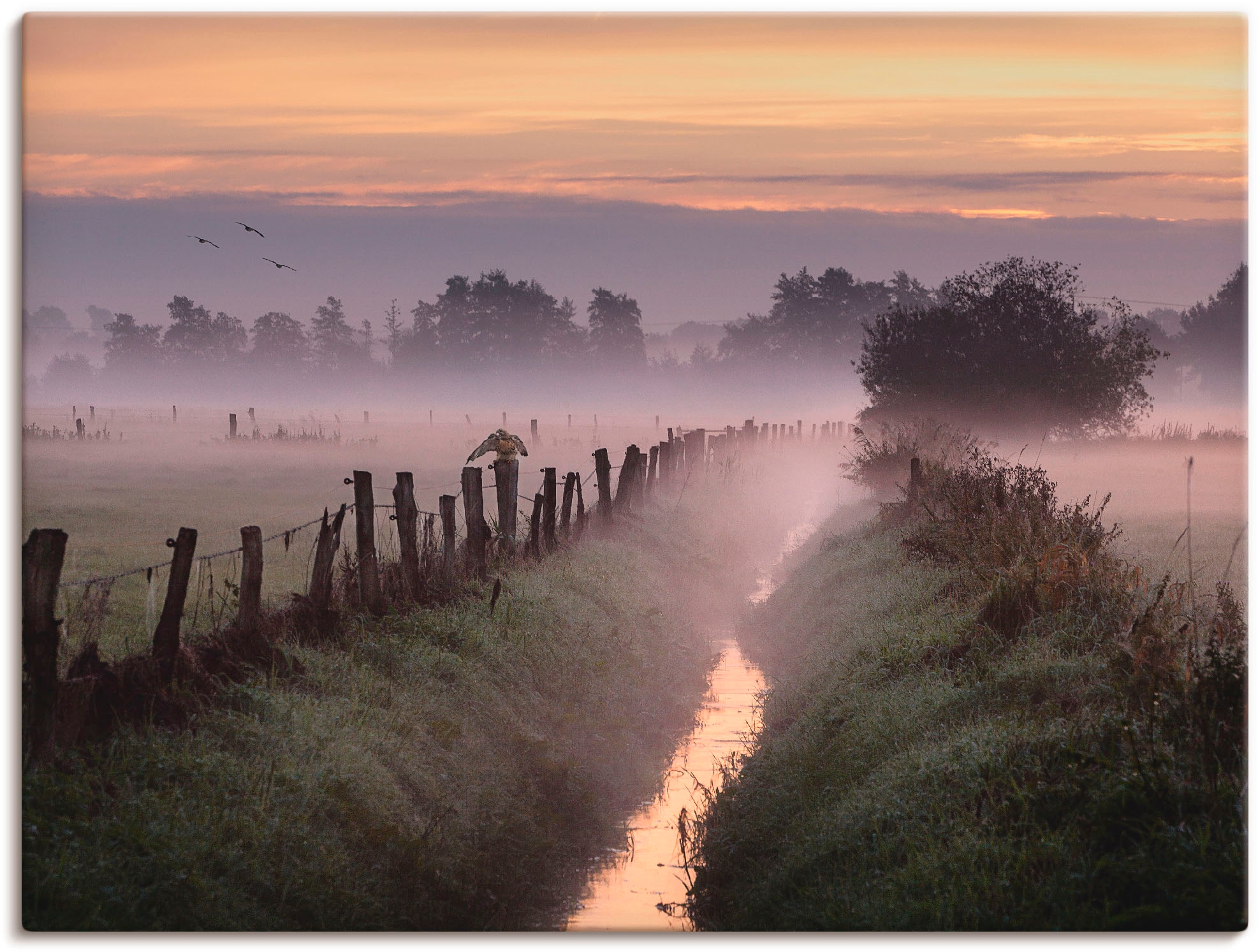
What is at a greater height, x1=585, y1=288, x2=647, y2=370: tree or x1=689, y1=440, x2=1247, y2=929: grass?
x1=585, y1=288, x2=647, y2=370: tree

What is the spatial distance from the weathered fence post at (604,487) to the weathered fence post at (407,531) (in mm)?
8314

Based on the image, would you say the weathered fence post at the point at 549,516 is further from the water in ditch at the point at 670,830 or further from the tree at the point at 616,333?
the tree at the point at 616,333

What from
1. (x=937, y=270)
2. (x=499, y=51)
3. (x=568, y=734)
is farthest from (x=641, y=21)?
(x=937, y=270)

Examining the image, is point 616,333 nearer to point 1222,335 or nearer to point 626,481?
point 626,481

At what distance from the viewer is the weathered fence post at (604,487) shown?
794 inches

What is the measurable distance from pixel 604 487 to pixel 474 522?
7.24 m

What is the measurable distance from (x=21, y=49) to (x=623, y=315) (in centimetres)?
2745

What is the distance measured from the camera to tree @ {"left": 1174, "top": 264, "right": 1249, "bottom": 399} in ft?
27.7

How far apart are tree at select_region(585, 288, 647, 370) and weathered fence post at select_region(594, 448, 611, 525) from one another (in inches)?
220

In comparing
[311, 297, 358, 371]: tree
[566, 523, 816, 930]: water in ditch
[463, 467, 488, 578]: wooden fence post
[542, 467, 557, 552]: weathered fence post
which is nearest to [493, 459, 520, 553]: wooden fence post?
[542, 467, 557, 552]: weathered fence post

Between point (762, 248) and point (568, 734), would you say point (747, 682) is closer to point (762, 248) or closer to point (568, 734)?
point (568, 734)

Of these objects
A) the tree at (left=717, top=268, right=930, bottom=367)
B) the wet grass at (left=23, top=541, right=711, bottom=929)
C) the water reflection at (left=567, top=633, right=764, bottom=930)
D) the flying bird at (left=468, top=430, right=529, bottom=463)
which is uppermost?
the tree at (left=717, top=268, right=930, bottom=367)

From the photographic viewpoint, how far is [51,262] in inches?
311

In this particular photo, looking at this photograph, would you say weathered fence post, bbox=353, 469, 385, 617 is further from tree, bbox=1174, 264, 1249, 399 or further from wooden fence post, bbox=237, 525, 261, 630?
tree, bbox=1174, 264, 1249, 399
